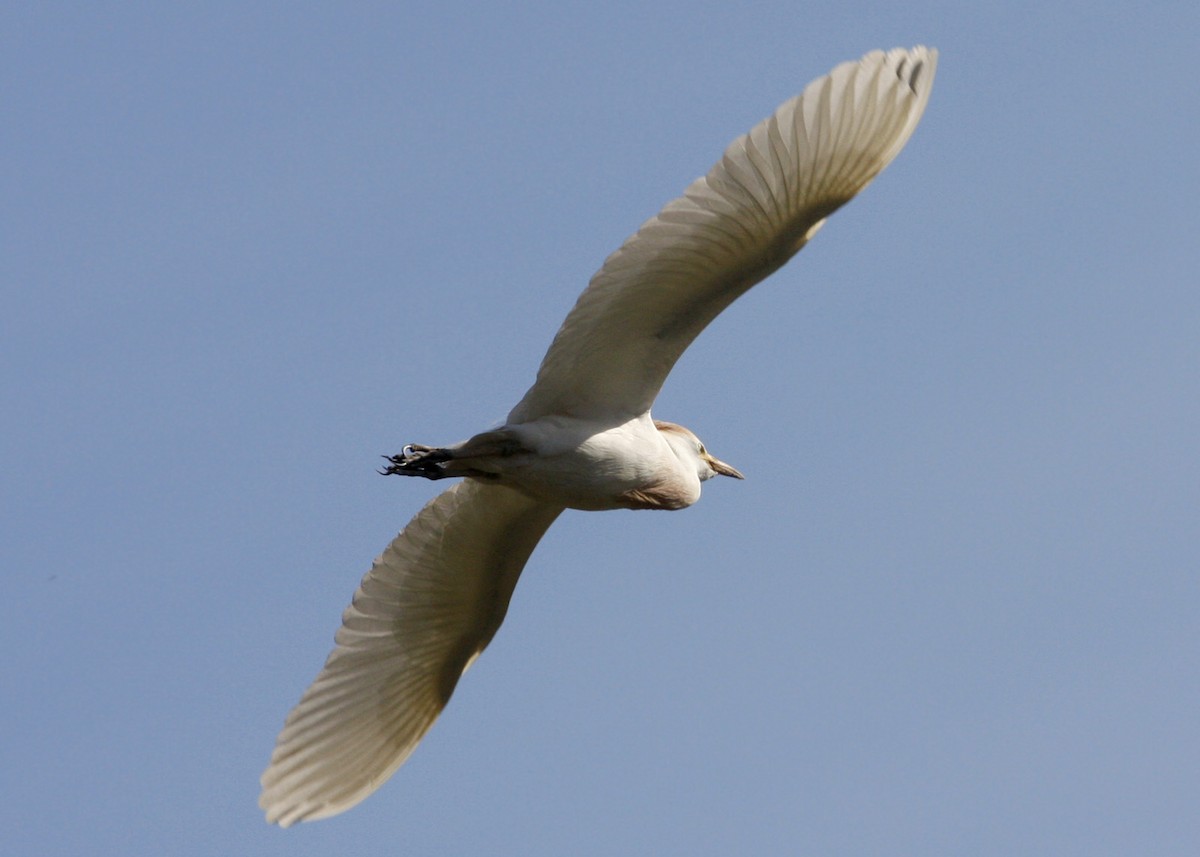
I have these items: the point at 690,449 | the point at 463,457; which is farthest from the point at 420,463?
the point at 690,449

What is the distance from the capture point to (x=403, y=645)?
11.0 meters

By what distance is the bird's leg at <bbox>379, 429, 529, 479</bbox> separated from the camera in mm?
9531

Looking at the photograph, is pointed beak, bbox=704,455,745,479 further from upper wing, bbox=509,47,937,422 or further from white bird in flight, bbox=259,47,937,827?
upper wing, bbox=509,47,937,422

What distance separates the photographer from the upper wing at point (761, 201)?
8.55 m

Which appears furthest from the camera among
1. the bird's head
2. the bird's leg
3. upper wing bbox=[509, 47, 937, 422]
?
the bird's head

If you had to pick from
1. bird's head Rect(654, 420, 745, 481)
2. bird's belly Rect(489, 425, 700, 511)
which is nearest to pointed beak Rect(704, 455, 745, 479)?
bird's head Rect(654, 420, 745, 481)

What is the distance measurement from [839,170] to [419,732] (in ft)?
14.8

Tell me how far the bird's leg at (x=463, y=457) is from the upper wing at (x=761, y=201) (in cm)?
70

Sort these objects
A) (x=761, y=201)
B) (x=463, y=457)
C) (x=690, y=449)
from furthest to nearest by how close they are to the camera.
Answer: (x=690, y=449) < (x=463, y=457) < (x=761, y=201)

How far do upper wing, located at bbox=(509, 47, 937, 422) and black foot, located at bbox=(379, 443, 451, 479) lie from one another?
96cm

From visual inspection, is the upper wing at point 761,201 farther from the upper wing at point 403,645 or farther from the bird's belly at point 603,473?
the upper wing at point 403,645

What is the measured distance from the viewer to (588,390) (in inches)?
379

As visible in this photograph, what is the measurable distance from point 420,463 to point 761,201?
91.0 inches

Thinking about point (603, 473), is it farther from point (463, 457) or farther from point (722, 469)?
point (722, 469)
